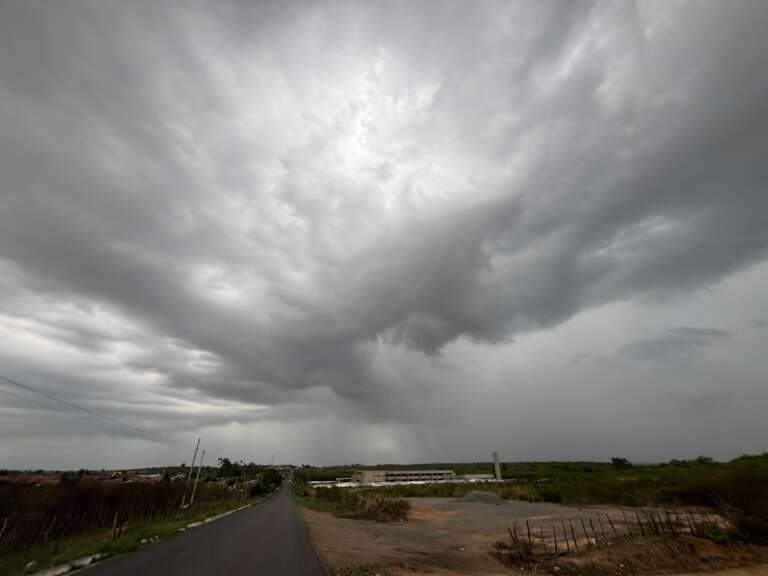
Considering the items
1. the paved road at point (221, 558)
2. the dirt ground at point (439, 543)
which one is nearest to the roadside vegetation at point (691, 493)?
the dirt ground at point (439, 543)

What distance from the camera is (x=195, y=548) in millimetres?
20438

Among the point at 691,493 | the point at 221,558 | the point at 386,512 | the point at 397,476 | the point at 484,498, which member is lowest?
the point at 221,558

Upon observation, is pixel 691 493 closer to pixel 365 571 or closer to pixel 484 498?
pixel 484 498

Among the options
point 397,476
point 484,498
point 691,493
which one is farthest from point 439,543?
point 397,476

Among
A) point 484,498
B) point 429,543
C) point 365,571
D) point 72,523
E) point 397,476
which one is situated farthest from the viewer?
point 397,476

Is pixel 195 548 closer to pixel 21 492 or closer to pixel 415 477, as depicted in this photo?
pixel 21 492

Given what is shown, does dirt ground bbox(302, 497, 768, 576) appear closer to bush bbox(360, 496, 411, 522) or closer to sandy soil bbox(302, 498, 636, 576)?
sandy soil bbox(302, 498, 636, 576)

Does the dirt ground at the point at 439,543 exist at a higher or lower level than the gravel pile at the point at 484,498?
lower

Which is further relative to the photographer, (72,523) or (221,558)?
(72,523)

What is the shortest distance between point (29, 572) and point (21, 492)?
21.8 meters

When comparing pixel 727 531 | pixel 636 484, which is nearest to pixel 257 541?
pixel 727 531

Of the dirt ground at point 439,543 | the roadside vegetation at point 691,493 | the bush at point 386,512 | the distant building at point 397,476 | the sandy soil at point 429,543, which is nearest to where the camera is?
the dirt ground at point 439,543

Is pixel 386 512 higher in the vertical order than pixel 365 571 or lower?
higher

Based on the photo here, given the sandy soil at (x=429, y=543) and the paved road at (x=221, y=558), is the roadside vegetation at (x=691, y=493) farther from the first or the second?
the paved road at (x=221, y=558)
